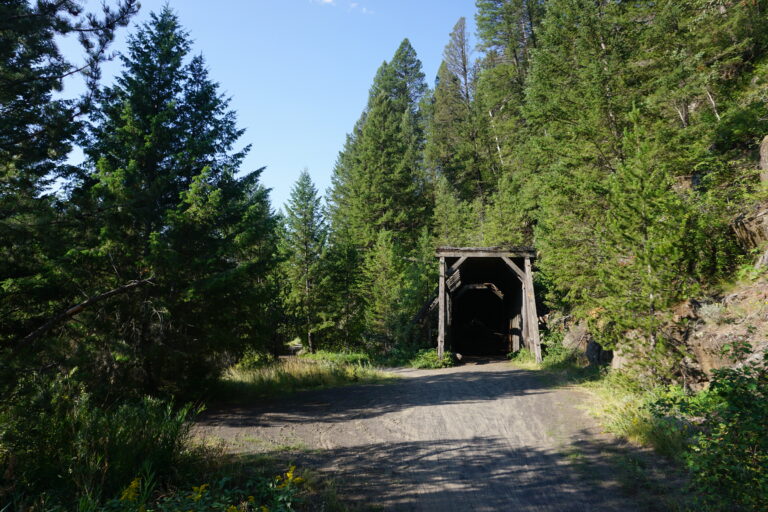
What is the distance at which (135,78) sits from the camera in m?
9.46

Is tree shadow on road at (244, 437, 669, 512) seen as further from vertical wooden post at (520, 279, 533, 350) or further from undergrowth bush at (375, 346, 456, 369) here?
vertical wooden post at (520, 279, 533, 350)

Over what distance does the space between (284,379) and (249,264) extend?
469cm

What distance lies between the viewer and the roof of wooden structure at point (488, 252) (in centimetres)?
1552

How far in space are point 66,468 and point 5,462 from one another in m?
0.51

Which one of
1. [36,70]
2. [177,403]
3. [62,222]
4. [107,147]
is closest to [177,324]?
[177,403]

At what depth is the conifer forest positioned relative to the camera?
3.85m

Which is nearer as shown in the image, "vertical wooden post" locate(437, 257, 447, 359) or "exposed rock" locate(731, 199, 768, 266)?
"exposed rock" locate(731, 199, 768, 266)

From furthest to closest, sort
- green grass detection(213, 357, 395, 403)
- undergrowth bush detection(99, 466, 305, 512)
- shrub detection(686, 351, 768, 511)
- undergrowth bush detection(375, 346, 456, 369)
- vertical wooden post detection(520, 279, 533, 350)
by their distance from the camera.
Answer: vertical wooden post detection(520, 279, 533, 350)
undergrowth bush detection(375, 346, 456, 369)
green grass detection(213, 357, 395, 403)
undergrowth bush detection(99, 466, 305, 512)
shrub detection(686, 351, 768, 511)

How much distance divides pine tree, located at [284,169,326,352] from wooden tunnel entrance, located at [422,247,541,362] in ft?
22.3

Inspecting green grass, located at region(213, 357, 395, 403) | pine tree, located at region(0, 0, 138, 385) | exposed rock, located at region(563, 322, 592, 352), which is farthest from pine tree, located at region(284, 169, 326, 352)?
pine tree, located at region(0, 0, 138, 385)

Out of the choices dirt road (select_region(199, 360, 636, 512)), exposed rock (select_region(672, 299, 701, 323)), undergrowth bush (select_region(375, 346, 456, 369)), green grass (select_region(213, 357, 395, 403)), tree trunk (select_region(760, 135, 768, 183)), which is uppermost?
tree trunk (select_region(760, 135, 768, 183))

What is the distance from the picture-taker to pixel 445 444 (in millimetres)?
5949

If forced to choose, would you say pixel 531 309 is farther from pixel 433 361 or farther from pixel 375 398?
pixel 375 398

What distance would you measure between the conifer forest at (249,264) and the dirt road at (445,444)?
0.60 metres
